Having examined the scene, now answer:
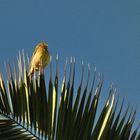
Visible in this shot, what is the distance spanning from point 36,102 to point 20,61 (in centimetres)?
47

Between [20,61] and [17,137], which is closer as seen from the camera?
[17,137]

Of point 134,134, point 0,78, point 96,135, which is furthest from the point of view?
point 0,78

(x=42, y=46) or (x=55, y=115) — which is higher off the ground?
(x=42, y=46)

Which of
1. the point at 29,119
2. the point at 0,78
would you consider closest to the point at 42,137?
the point at 29,119

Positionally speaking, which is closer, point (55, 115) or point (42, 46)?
point (55, 115)

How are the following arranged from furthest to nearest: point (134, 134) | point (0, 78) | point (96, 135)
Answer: point (0, 78)
point (134, 134)
point (96, 135)

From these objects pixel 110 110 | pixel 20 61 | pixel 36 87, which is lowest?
pixel 110 110

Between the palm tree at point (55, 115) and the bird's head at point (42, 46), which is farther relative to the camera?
the bird's head at point (42, 46)

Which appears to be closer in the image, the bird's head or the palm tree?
the palm tree

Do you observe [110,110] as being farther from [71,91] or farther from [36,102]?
[36,102]

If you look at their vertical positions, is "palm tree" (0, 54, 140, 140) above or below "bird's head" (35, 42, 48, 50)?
below

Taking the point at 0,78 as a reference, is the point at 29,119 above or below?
below

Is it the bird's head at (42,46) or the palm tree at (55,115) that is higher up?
the bird's head at (42,46)

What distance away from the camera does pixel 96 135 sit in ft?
9.47
